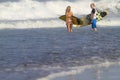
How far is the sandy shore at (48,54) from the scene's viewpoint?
10406mm

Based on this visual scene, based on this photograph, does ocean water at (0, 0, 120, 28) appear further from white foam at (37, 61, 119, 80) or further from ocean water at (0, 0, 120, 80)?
white foam at (37, 61, 119, 80)

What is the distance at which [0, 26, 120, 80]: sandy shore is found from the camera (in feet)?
34.1

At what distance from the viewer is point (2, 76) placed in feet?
31.9

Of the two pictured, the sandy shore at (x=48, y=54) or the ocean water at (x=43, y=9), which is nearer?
the sandy shore at (x=48, y=54)

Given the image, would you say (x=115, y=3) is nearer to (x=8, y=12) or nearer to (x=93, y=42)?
(x=8, y=12)

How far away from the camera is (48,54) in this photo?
1284cm

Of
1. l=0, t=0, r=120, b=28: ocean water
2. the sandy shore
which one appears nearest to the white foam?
the sandy shore

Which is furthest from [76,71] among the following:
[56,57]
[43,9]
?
[43,9]

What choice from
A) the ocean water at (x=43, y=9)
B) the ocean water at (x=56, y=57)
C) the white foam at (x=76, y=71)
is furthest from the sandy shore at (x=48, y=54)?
the ocean water at (x=43, y=9)

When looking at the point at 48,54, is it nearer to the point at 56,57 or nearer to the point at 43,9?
the point at 56,57

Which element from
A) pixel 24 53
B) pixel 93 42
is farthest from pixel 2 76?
pixel 93 42

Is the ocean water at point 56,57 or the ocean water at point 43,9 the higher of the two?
the ocean water at point 43,9

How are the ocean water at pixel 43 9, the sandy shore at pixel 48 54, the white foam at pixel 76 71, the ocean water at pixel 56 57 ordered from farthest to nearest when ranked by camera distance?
the ocean water at pixel 43 9 < the sandy shore at pixel 48 54 < the ocean water at pixel 56 57 < the white foam at pixel 76 71

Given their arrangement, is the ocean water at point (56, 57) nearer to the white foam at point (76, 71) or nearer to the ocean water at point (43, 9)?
the white foam at point (76, 71)
